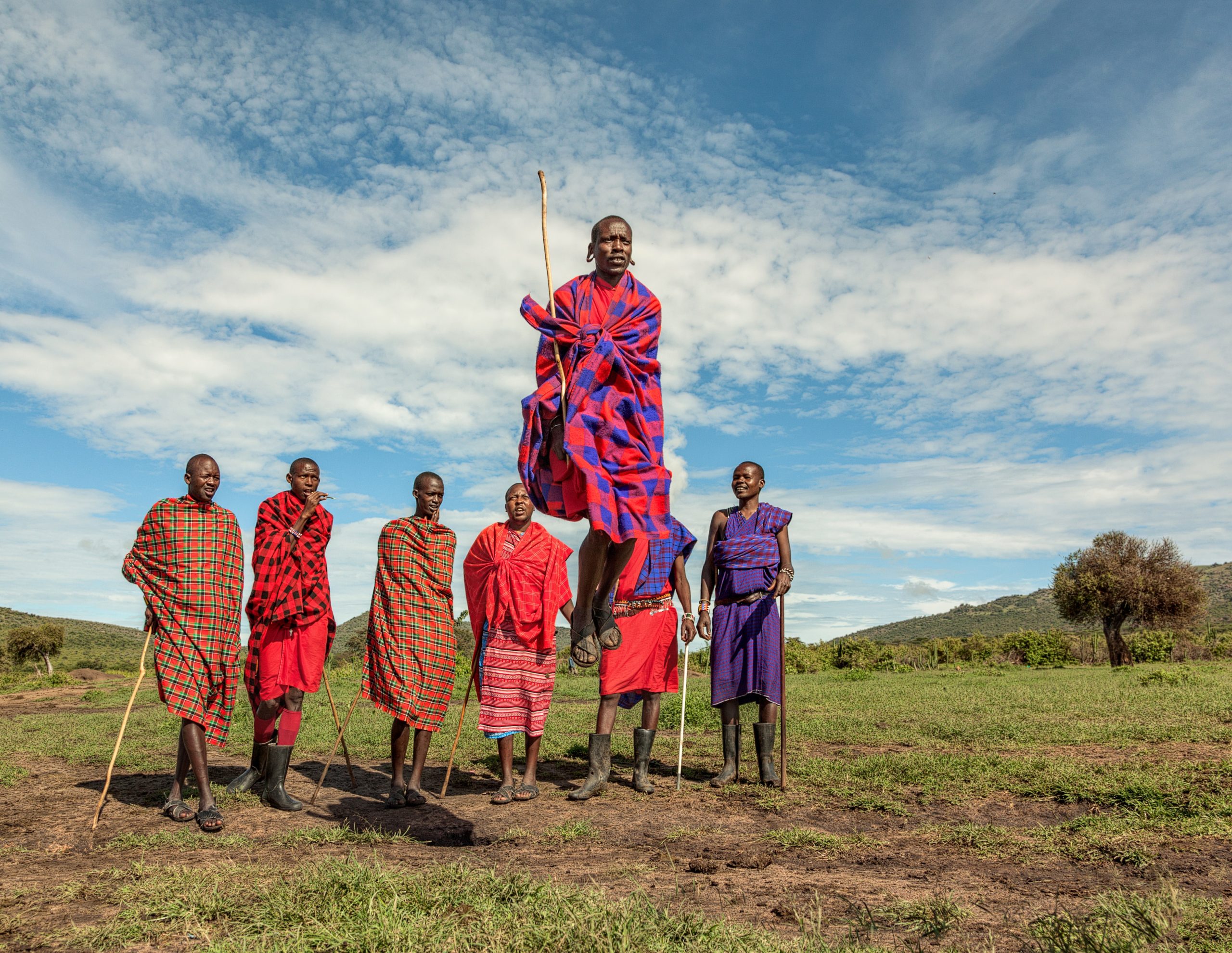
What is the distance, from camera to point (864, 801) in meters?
6.14

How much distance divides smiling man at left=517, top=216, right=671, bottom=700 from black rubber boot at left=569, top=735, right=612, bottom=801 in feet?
10.2

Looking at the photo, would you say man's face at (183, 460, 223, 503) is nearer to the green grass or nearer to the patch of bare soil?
the patch of bare soil

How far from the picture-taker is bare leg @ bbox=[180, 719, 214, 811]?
602cm

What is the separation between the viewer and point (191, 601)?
6508 mm

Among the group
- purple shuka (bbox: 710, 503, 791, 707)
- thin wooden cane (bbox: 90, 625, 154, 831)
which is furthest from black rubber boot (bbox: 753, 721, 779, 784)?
thin wooden cane (bbox: 90, 625, 154, 831)

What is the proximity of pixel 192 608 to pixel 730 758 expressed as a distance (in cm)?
479

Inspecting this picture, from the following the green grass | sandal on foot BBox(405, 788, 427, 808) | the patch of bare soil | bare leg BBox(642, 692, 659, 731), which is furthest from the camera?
bare leg BBox(642, 692, 659, 731)

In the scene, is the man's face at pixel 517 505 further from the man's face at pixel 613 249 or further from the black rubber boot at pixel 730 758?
the man's face at pixel 613 249

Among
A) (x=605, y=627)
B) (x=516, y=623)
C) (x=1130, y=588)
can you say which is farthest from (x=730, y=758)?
(x=1130, y=588)

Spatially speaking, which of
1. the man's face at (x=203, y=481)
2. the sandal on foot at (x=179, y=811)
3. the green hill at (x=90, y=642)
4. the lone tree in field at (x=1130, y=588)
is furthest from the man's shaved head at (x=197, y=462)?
the lone tree in field at (x=1130, y=588)

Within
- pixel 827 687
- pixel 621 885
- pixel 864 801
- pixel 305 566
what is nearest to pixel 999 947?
pixel 621 885

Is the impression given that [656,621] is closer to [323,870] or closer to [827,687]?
[323,870]

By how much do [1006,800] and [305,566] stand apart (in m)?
5.90

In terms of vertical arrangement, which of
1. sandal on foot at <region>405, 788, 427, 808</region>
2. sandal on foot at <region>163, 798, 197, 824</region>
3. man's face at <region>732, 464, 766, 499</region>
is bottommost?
sandal on foot at <region>163, 798, 197, 824</region>
